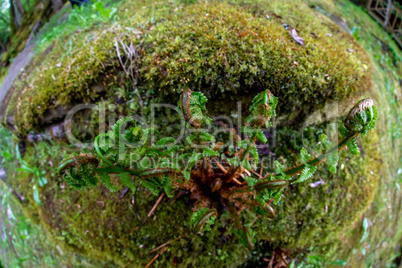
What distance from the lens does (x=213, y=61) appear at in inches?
72.7

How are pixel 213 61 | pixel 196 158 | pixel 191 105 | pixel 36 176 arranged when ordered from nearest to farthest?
1. pixel 191 105
2. pixel 196 158
3. pixel 213 61
4. pixel 36 176

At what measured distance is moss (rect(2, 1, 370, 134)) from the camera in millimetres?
1866

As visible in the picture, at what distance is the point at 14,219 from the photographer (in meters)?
2.75

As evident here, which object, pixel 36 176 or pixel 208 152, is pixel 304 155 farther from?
pixel 36 176

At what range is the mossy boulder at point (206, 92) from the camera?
189cm

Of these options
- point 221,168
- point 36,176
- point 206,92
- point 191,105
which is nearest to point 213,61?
point 206,92

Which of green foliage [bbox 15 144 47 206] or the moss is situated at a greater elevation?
the moss

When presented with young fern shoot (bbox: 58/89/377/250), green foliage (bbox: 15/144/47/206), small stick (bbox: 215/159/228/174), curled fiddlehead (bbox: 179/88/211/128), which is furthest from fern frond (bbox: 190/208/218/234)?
green foliage (bbox: 15/144/47/206)

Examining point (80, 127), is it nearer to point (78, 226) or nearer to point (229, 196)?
point (78, 226)

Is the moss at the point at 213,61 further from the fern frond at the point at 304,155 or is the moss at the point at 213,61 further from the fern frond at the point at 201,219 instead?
the fern frond at the point at 201,219

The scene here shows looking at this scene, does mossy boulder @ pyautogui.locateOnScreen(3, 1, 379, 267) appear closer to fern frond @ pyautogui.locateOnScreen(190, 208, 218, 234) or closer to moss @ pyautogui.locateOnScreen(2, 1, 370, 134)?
moss @ pyautogui.locateOnScreen(2, 1, 370, 134)

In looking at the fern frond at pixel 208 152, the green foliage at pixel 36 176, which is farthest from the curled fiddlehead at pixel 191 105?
the green foliage at pixel 36 176

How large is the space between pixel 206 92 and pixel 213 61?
266 millimetres

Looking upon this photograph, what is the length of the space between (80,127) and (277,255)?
94.6 inches
